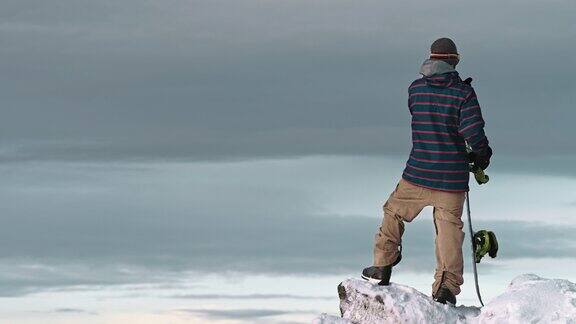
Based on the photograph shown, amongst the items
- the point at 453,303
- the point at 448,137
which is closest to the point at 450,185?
the point at 448,137

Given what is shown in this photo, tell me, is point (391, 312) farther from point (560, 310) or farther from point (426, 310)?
point (560, 310)

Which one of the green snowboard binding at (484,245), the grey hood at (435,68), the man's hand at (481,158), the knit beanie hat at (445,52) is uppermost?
the knit beanie hat at (445,52)

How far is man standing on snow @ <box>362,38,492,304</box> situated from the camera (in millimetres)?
15812

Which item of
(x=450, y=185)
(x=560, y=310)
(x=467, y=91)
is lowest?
(x=560, y=310)

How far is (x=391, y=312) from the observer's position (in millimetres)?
16078

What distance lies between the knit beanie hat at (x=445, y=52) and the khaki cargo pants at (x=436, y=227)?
180 centimetres

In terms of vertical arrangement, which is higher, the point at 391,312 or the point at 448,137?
the point at 448,137

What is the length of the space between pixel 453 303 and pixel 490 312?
2.77 ft

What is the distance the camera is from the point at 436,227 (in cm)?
1623

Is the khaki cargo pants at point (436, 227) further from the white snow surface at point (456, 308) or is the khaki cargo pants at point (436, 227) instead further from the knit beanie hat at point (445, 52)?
the knit beanie hat at point (445, 52)

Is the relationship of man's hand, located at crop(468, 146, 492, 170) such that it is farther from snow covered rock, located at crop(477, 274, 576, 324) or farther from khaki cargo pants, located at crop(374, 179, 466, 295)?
snow covered rock, located at crop(477, 274, 576, 324)

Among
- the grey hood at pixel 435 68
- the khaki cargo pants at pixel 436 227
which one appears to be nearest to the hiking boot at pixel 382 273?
the khaki cargo pants at pixel 436 227

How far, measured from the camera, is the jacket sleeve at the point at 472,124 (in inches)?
614

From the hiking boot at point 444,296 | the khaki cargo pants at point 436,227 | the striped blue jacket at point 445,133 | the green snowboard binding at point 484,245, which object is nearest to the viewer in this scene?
the striped blue jacket at point 445,133
